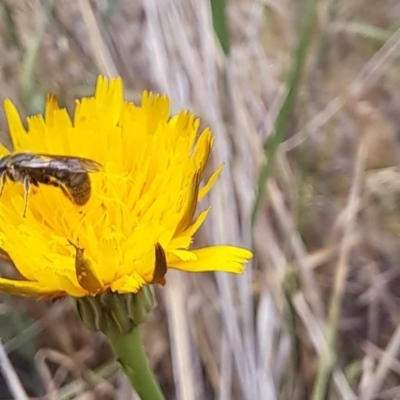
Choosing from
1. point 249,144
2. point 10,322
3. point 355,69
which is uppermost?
point 355,69

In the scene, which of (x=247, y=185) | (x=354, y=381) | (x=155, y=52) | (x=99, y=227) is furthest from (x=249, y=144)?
(x=99, y=227)

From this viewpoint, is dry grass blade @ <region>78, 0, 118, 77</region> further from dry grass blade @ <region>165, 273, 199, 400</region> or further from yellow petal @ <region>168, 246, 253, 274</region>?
yellow petal @ <region>168, 246, 253, 274</region>

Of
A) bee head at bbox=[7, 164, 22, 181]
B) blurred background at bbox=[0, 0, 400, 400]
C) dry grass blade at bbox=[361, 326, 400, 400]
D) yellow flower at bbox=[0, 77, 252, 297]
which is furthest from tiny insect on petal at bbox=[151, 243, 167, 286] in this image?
dry grass blade at bbox=[361, 326, 400, 400]

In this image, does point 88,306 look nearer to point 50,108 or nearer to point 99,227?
point 99,227

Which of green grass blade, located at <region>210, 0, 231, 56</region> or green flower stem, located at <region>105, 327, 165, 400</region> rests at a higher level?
green grass blade, located at <region>210, 0, 231, 56</region>

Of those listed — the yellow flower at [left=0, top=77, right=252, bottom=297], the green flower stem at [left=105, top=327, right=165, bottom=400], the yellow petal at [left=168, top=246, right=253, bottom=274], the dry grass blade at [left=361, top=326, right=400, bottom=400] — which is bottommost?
the dry grass blade at [left=361, top=326, right=400, bottom=400]

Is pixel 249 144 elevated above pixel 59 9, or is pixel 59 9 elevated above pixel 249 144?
pixel 59 9
